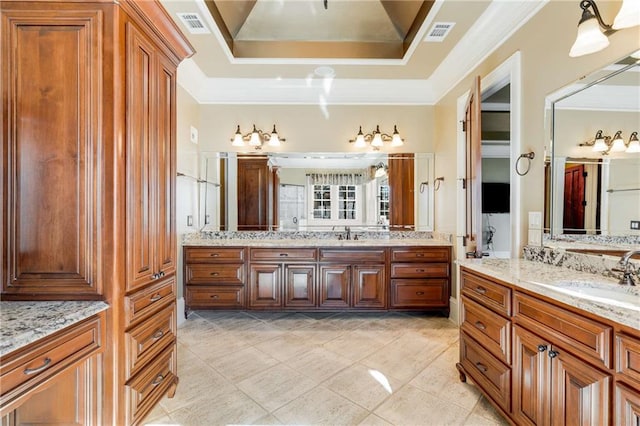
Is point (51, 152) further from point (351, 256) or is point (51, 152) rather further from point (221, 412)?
point (351, 256)

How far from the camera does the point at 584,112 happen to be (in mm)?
1664

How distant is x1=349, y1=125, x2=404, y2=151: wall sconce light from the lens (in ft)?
11.6

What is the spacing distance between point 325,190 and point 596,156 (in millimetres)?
2603

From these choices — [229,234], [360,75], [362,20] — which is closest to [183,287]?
[229,234]

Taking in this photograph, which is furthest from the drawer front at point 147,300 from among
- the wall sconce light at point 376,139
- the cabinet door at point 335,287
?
the wall sconce light at point 376,139

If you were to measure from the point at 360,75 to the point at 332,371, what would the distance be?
2986mm

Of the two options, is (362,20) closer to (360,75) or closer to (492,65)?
(360,75)

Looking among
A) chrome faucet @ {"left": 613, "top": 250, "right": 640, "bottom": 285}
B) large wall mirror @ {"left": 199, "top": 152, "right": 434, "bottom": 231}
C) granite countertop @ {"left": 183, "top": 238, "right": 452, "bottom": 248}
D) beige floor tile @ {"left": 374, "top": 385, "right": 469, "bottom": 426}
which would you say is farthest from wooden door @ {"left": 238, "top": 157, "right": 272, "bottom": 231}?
chrome faucet @ {"left": 613, "top": 250, "right": 640, "bottom": 285}

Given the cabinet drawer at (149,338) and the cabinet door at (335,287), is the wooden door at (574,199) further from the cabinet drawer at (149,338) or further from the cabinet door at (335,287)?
the cabinet drawer at (149,338)

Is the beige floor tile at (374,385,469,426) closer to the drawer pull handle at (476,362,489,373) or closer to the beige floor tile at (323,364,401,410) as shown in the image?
the beige floor tile at (323,364,401,410)

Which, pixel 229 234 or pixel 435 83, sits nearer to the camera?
pixel 435 83

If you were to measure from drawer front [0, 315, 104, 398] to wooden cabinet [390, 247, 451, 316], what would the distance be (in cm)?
261

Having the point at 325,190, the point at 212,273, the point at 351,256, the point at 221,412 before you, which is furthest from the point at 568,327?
the point at 212,273

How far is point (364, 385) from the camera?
6.61ft
